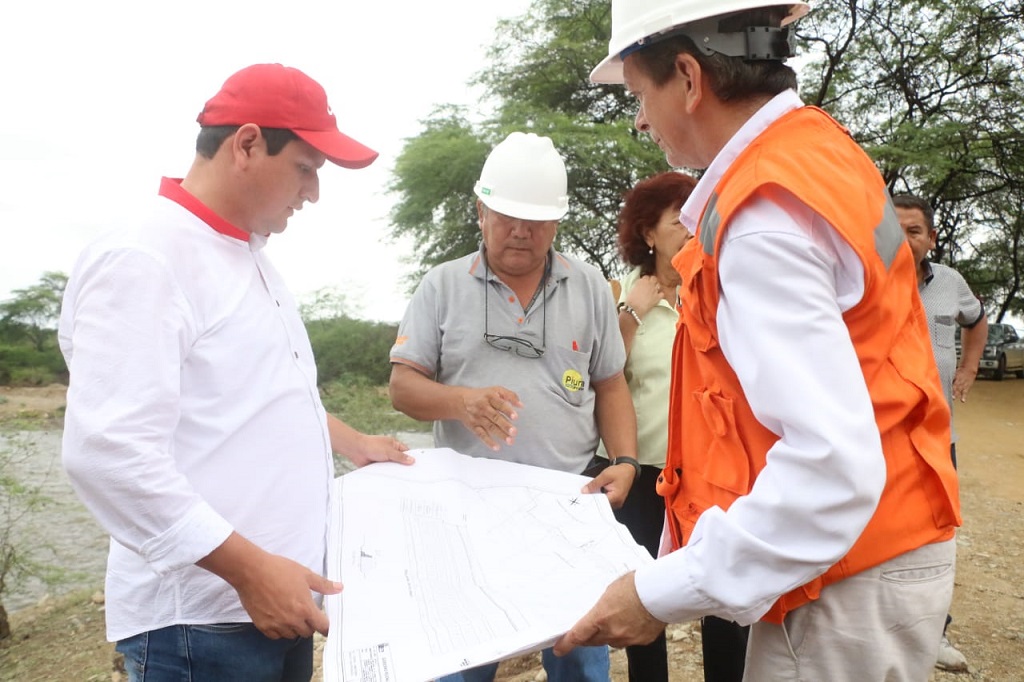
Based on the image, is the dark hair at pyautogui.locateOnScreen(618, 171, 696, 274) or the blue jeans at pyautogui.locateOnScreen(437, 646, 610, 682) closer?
the blue jeans at pyautogui.locateOnScreen(437, 646, 610, 682)

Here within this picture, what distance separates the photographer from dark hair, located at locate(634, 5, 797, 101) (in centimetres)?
129

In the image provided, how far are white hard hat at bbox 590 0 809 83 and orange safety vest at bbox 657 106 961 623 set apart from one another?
187 mm

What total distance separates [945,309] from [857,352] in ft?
11.5

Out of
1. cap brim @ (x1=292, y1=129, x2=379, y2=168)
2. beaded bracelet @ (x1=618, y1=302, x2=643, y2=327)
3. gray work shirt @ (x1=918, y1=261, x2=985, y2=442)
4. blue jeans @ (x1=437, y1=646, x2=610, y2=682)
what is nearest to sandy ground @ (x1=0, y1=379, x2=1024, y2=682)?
gray work shirt @ (x1=918, y1=261, x2=985, y2=442)

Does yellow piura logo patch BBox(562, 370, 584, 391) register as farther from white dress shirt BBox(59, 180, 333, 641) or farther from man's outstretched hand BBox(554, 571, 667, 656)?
man's outstretched hand BBox(554, 571, 667, 656)

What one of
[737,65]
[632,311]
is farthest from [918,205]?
[737,65]

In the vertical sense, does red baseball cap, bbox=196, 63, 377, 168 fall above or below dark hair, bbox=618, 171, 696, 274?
above

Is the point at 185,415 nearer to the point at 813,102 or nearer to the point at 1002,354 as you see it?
the point at 813,102

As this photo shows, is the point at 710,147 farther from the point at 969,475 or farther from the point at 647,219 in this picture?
the point at 969,475

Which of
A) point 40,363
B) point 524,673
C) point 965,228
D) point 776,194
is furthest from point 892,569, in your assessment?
point 965,228

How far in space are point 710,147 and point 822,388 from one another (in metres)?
0.51

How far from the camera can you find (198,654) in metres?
1.59

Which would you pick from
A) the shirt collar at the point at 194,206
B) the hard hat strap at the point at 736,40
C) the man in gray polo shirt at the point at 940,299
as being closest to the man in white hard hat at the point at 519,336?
the shirt collar at the point at 194,206

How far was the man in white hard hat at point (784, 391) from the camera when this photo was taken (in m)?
1.07
